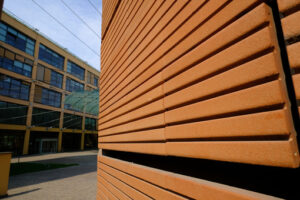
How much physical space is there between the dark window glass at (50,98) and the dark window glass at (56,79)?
1478 millimetres

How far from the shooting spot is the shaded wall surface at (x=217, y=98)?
2.85 feet

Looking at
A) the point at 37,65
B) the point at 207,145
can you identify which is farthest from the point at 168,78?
the point at 37,65

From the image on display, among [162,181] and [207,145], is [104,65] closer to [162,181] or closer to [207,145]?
[162,181]

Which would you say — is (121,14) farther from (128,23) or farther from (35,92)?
(35,92)

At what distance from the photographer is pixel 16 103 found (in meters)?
23.8

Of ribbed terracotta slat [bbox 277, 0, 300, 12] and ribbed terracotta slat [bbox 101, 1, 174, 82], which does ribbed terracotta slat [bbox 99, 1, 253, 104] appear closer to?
ribbed terracotta slat [bbox 277, 0, 300, 12]

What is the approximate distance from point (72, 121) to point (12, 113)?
11.5 metres

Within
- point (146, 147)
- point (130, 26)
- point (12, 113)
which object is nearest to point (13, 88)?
point (12, 113)

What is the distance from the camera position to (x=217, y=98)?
1.17m

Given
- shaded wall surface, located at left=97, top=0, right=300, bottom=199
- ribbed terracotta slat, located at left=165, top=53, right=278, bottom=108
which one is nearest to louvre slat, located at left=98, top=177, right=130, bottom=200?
shaded wall surface, located at left=97, top=0, right=300, bottom=199

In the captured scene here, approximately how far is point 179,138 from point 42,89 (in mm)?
32122

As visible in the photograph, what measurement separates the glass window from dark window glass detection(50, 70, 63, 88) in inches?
161

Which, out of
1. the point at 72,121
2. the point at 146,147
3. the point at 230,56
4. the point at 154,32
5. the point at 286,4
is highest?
the point at 72,121

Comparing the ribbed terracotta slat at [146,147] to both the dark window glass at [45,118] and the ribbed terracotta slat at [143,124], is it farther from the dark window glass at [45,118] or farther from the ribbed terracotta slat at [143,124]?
the dark window glass at [45,118]
